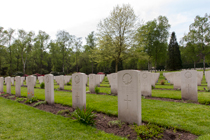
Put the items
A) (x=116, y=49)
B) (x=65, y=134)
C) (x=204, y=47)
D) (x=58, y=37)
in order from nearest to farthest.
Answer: (x=65, y=134) → (x=116, y=49) → (x=204, y=47) → (x=58, y=37)

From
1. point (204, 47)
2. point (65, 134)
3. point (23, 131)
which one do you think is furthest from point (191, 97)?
point (204, 47)

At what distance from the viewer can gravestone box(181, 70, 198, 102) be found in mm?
6379

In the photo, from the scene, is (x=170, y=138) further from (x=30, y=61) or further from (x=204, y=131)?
(x=30, y=61)

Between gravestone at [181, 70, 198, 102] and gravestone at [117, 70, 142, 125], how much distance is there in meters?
4.10

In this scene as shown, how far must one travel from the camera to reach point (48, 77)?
6.79 meters

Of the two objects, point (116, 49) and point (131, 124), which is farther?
point (116, 49)

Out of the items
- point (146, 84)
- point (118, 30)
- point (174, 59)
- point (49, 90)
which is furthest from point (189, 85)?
point (174, 59)

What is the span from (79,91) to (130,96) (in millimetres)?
2353

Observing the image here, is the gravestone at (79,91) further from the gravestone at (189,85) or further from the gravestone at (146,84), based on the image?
the gravestone at (189,85)

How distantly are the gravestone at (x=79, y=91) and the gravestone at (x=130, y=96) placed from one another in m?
1.82

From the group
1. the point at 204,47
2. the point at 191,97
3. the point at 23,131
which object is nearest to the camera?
the point at 23,131

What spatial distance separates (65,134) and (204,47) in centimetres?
3125

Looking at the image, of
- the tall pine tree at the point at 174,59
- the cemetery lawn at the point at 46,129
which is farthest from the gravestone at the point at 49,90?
the tall pine tree at the point at 174,59

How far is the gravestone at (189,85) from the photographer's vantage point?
638 centimetres
